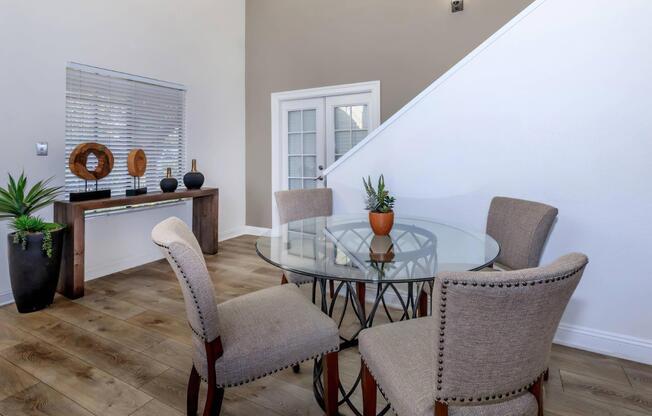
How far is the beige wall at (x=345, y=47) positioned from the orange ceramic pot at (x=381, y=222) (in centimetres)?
256

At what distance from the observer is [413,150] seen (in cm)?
275

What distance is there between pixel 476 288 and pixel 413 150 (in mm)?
2024

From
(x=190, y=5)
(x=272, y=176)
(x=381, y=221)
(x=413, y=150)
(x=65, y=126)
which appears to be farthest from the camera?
(x=272, y=176)

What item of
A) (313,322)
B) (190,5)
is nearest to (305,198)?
(313,322)

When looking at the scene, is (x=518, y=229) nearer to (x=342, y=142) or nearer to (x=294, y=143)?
(x=342, y=142)

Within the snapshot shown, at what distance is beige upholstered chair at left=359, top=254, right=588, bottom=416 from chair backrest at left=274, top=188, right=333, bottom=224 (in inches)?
71.3

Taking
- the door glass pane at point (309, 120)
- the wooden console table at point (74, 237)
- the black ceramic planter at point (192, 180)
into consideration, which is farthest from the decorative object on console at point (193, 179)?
the door glass pane at point (309, 120)

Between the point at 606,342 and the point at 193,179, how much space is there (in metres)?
3.90

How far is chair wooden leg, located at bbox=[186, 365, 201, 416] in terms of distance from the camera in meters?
1.54

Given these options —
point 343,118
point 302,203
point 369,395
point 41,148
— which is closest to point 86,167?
point 41,148

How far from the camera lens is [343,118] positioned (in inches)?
185

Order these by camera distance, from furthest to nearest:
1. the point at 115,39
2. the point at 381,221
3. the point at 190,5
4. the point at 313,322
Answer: the point at 190,5
the point at 115,39
the point at 381,221
the point at 313,322

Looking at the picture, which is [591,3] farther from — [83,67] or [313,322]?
[83,67]

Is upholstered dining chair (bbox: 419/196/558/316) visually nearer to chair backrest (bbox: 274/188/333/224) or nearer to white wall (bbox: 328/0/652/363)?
white wall (bbox: 328/0/652/363)
